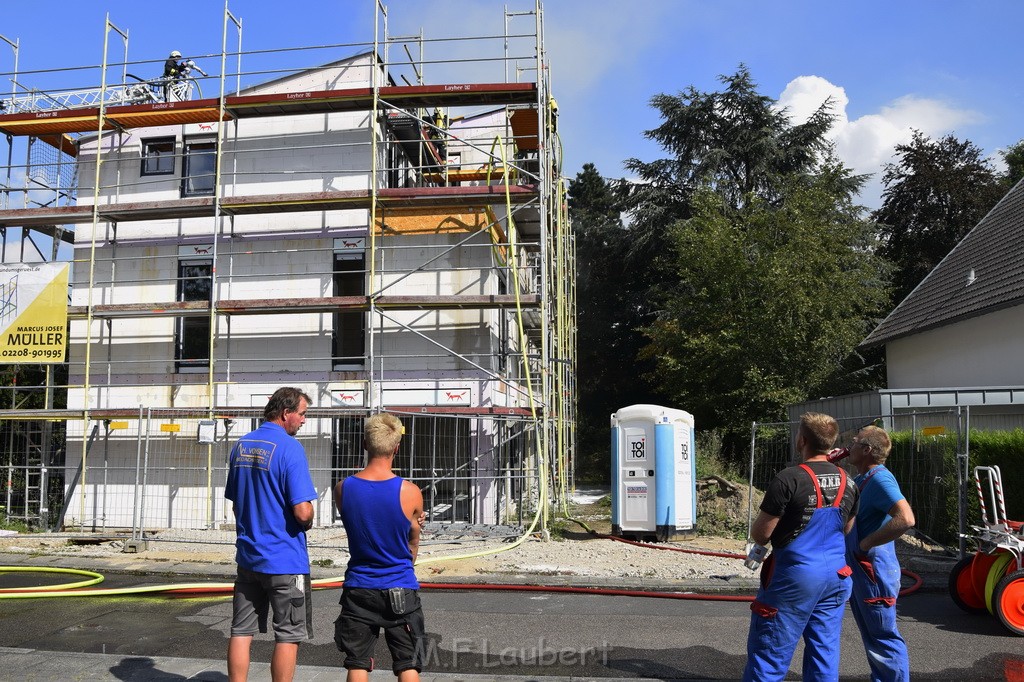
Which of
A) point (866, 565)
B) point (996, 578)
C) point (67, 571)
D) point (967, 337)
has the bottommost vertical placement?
point (67, 571)

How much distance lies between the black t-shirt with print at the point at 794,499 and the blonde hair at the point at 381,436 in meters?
1.92

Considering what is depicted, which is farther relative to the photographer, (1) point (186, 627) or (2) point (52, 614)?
(2) point (52, 614)

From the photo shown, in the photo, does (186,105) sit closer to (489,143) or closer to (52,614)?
(489,143)

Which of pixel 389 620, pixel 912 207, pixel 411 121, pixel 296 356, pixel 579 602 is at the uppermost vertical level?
pixel 912 207

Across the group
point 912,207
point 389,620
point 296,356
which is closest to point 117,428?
point 296,356

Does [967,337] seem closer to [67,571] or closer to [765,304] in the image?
[765,304]

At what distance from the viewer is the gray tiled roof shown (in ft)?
59.5

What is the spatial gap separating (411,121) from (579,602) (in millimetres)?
11181

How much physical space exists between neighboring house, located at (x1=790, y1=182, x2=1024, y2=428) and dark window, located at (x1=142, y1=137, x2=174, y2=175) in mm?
14203

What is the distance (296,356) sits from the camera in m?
16.4

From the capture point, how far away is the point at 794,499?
14.7ft

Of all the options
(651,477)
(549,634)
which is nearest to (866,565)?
(549,634)

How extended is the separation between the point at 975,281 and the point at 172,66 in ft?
58.7

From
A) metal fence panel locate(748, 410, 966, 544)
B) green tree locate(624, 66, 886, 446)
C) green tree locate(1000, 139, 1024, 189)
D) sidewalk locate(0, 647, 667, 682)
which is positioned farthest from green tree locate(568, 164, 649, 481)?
sidewalk locate(0, 647, 667, 682)
